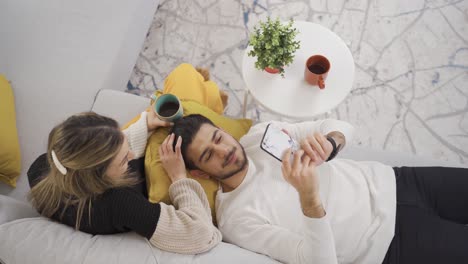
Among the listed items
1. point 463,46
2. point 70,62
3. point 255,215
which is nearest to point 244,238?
point 255,215

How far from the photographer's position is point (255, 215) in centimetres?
149

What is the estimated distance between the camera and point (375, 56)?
2486 millimetres

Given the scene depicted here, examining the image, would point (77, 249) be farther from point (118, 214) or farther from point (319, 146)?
point (319, 146)

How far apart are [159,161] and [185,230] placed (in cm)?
38

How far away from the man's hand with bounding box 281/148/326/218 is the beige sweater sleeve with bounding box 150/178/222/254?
0.36 m

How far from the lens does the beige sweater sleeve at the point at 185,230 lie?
1.30 meters

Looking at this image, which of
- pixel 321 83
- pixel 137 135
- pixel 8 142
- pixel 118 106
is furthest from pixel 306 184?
pixel 8 142

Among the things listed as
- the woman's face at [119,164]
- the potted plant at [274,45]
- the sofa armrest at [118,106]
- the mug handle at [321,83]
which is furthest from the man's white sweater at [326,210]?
the sofa armrest at [118,106]

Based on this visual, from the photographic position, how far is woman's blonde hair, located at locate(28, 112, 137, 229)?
1.21m

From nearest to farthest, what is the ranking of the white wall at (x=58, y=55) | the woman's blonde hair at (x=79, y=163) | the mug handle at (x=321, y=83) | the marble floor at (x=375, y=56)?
the woman's blonde hair at (x=79, y=163) < the mug handle at (x=321, y=83) < the white wall at (x=58, y=55) < the marble floor at (x=375, y=56)

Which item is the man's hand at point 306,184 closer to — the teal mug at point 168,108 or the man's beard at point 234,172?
the man's beard at point 234,172

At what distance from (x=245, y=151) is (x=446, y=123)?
1.40 m

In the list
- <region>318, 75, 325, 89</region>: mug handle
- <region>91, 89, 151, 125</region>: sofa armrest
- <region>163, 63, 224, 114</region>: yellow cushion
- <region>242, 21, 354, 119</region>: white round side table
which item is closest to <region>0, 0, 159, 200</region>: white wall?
<region>91, 89, 151, 125</region>: sofa armrest

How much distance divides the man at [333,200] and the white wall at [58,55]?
2.38 feet
